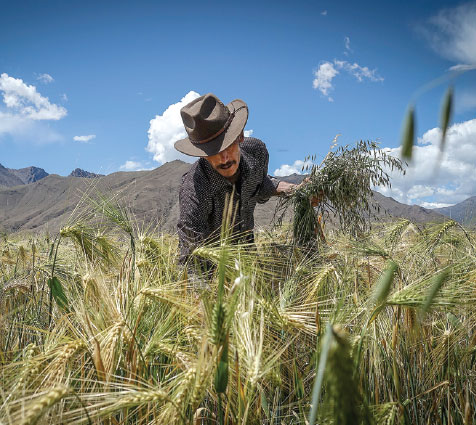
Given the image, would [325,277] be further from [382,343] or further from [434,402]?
[434,402]

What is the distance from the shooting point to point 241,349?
0.86 m

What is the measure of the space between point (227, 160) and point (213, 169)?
17cm

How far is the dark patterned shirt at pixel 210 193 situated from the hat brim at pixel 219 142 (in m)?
0.17

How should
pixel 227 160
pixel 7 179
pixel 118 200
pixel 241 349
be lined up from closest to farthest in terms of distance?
1. pixel 241 349
2. pixel 118 200
3. pixel 227 160
4. pixel 7 179

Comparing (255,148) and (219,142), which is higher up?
(255,148)

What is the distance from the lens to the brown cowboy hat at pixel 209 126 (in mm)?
2053

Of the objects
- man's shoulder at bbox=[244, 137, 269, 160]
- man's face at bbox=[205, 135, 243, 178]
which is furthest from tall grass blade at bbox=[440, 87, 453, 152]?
man's shoulder at bbox=[244, 137, 269, 160]

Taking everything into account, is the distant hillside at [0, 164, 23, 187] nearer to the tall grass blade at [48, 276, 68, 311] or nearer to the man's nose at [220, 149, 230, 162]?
the man's nose at [220, 149, 230, 162]

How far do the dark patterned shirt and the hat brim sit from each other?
17cm

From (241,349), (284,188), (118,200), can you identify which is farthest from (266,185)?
(241,349)

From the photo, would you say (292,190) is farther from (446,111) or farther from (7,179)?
(7,179)

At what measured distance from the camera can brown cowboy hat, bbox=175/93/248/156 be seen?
2053 mm

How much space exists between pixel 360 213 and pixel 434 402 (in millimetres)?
1270

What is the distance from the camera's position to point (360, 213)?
226 centimetres
